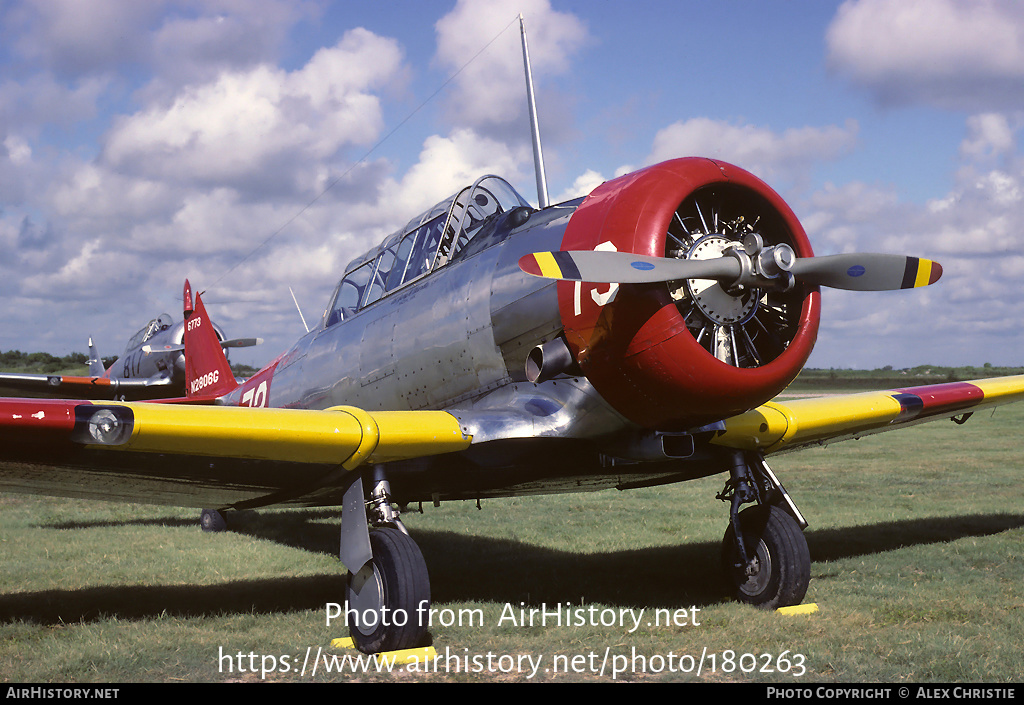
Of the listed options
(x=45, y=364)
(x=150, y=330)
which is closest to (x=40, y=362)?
(x=45, y=364)

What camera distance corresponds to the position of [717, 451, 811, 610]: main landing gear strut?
212 inches

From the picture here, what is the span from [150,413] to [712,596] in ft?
12.9

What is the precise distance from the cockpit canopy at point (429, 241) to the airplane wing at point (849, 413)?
2299 mm

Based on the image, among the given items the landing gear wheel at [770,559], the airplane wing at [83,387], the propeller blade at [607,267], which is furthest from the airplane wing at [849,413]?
the airplane wing at [83,387]

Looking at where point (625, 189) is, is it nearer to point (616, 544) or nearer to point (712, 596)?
point (712, 596)

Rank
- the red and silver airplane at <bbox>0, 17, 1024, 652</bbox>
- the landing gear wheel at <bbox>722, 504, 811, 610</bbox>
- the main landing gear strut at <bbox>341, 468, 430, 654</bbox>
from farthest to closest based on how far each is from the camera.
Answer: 1. the landing gear wheel at <bbox>722, 504, 811, 610</bbox>
2. the main landing gear strut at <bbox>341, 468, 430, 654</bbox>
3. the red and silver airplane at <bbox>0, 17, 1024, 652</bbox>

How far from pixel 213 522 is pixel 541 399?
6414 millimetres

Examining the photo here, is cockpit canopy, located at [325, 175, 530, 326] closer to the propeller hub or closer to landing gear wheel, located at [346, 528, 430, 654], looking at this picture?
the propeller hub

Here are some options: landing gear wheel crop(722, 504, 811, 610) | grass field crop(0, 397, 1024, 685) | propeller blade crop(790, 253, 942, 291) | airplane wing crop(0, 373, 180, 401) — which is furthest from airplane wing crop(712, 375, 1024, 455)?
airplane wing crop(0, 373, 180, 401)

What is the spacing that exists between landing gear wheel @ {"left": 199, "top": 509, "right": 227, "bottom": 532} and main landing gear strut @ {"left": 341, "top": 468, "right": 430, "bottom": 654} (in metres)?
5.60

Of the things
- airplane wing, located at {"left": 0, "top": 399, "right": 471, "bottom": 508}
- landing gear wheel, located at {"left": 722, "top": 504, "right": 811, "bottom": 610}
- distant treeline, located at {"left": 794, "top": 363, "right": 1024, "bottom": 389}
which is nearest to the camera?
airplane wing, located at {"left": 0, "top": 399, "right": 471, "bottom": 508}

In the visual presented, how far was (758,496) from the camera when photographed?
19.2ft

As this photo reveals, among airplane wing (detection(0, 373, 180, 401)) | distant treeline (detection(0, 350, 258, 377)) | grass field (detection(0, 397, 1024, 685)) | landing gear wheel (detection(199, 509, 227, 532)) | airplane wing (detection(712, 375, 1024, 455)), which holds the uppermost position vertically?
distant treeline (detection(0, 350, 258, 377))
